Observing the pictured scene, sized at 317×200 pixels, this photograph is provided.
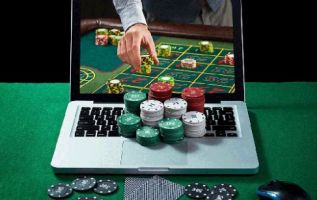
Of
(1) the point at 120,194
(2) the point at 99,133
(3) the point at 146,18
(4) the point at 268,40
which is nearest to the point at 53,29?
(4) the point at 268,40

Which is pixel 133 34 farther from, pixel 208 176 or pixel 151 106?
pixel 208 176

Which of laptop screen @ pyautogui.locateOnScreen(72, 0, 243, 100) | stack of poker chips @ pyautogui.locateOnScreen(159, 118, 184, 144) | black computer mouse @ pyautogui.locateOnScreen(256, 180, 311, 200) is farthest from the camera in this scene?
laptop screen @ pyautogui.locateOnScreen(72, 0, 243, 100)

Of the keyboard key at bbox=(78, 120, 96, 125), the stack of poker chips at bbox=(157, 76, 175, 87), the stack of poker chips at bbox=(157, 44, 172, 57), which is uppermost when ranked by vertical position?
the stack of poker chips at bbox=(157, 44, 172, 57)

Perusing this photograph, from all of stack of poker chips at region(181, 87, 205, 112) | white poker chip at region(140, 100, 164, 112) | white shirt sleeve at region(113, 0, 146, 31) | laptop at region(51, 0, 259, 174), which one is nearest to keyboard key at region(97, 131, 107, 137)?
laptop at region(51, 0, 259, 174)

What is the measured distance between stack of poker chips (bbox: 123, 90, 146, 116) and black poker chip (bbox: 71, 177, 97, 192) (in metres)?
0.24

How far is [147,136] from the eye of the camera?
56.3 inches

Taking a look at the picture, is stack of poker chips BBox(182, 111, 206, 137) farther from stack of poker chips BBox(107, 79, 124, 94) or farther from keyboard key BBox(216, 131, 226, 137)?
stack of poker chips BBox(107, 79, 124, 94)

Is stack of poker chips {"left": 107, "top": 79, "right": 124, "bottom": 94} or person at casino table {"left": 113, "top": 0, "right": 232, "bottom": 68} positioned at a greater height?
person at casino table {"left": 113, "top": 0, "right": 232, "bottom": 68}

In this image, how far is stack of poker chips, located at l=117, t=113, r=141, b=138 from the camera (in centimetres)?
145

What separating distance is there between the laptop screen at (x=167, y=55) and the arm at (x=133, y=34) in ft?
0.05

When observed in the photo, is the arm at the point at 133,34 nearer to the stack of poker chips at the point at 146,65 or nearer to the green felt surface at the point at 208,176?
the stack of poker chips at the point at 146,65

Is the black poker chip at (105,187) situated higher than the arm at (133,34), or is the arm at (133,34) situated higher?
the arm at (133,34)

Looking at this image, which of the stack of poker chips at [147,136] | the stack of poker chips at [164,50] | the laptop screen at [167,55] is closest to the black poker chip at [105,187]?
the stack of poker chips at [147,136]

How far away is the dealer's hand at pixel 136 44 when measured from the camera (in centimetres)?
163
